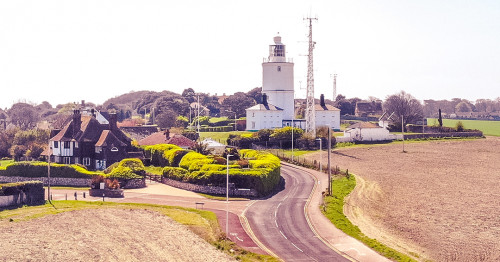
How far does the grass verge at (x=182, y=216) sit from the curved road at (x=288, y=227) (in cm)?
226

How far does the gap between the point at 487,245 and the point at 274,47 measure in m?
71.8

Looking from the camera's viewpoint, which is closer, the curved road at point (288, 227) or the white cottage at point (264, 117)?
the curved road at point (288, 227)

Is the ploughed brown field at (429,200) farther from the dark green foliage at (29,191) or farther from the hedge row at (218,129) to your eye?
the hedge row at (218,129)

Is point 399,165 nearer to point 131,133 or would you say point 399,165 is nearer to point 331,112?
point 331,112

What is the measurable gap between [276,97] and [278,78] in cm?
359

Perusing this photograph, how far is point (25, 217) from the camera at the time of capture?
42062 millimetres

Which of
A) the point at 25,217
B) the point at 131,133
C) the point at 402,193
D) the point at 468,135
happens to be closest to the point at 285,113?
the point at 131,133

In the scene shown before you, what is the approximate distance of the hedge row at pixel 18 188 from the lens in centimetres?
4747

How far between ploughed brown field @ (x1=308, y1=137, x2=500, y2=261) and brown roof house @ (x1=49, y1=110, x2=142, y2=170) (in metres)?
27.5

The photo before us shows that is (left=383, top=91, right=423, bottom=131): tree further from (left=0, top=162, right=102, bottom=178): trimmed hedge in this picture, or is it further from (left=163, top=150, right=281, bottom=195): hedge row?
(left=0, top=162, right=102, bottom=178): trimmed hedge

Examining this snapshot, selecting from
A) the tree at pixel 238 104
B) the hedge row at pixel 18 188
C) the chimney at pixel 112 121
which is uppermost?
the tree at pixel 238 104

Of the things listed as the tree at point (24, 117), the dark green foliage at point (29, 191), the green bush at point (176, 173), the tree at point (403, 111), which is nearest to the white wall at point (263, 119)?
the tree at point (403, 111)

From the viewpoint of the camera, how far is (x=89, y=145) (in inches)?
2731

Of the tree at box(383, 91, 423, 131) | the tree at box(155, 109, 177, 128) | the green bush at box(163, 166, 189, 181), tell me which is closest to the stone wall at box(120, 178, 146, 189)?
the green bush at box(163, 166, 189, 181)
